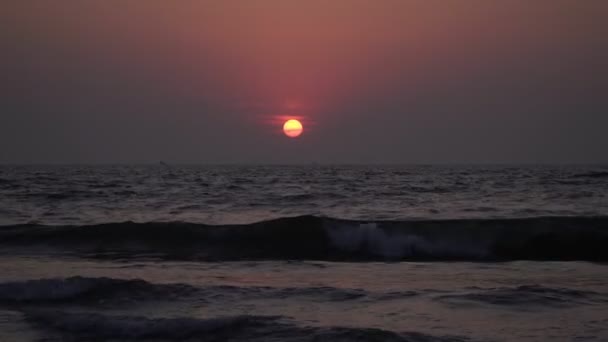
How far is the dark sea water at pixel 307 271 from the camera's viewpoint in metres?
6.63

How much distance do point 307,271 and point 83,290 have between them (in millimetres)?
3648

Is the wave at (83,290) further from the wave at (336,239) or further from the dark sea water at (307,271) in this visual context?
the wave at (336,239)

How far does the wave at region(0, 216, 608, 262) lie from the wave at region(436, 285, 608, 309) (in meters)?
4.76

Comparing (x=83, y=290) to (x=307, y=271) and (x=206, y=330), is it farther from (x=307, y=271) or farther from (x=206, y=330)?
(x=307, y=271)

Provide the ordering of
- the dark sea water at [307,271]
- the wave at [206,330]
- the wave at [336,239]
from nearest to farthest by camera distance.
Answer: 1. the wave at [206,330]
2. the dark sea water at [307,271]
3. the wave at [336,239]

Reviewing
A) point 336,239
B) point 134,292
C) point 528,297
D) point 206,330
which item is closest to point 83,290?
point 134,292

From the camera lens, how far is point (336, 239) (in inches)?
598

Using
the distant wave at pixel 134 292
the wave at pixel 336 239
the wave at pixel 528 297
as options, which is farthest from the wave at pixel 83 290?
the wave at pixel 336 239

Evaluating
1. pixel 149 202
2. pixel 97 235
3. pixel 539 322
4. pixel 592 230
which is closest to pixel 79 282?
pixel 539 322

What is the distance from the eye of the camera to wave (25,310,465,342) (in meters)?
6.16

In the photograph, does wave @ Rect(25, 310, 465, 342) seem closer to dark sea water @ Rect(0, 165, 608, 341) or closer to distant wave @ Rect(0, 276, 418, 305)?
dark sea water @ Rect(0, 165, 608, 341)

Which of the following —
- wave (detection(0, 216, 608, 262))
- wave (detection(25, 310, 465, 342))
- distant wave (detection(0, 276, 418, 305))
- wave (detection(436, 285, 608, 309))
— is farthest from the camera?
wave (detection(0, 216, 608, 262))

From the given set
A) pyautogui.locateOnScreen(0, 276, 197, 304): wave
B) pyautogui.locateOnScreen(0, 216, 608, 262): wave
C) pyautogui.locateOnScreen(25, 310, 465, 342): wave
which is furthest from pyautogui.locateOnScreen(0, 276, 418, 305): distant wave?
pyautogui.locateOnScreen(0, 216, 608, 262): wave

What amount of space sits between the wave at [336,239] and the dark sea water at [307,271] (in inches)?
1.9
